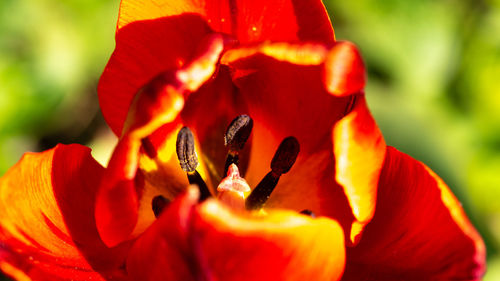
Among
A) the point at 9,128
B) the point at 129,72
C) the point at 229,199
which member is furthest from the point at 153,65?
the point at 9,128

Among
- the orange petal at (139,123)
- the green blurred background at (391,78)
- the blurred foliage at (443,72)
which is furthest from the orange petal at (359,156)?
the blurred foliage at (443,72)

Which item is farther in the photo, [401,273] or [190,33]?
[190,33]

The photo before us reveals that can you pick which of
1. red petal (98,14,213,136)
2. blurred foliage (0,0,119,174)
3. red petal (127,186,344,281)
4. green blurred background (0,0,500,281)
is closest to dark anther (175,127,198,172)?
red petal (98,14,213,136)

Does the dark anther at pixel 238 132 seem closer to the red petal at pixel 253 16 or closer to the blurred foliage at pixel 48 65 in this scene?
the red petal at pixel 253 16

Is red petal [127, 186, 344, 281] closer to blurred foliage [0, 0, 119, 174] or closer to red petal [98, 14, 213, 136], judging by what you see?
red petal [98, 14, 213, 136]

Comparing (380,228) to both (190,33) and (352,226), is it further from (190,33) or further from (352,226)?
(190,33)

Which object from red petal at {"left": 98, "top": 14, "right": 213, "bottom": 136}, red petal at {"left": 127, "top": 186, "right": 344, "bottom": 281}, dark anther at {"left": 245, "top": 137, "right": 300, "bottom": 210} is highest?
red petal at {"left": 98, "top": 14, "right": 213, "bottom": 136}
